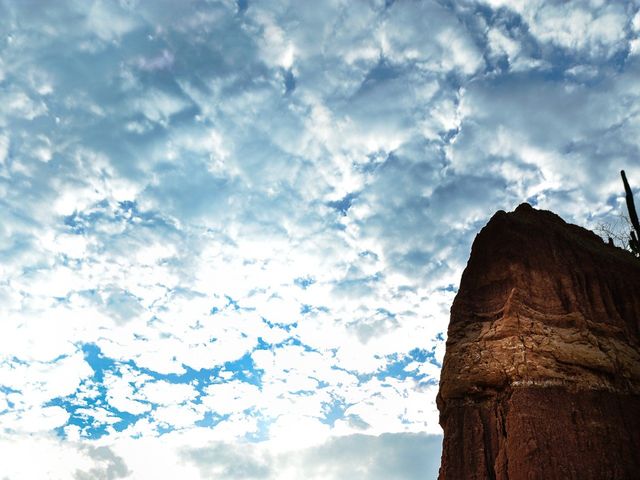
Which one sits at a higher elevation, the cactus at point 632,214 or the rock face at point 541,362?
the cactus at point 632,214

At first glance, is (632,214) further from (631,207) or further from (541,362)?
(541,362)

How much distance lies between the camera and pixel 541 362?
17062 millimetres

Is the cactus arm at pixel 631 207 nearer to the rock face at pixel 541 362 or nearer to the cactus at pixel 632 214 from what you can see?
the cactus at pixel 632 214

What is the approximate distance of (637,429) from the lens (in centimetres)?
1645

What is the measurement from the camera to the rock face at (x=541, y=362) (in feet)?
51.3

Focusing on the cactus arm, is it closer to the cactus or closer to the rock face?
the cactus

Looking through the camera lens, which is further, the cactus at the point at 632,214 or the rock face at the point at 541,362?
the cactus at the point at 632,214

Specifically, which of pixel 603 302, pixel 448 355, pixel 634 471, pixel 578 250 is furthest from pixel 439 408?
pixel 578 250

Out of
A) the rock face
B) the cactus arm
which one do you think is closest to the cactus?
the cactus arm

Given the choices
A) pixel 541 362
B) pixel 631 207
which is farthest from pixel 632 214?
pixel 541 362

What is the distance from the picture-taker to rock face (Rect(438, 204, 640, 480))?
51.3 ft

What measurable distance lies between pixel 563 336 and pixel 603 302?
3363mm

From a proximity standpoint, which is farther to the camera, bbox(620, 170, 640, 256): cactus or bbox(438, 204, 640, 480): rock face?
bbox(620, 170, 640, 256): cactus

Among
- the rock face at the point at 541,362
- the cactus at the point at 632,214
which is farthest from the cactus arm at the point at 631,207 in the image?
the rock face at the point at 541,362
